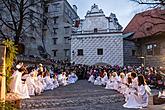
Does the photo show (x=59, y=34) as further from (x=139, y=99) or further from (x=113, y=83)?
(x=139, y=99)

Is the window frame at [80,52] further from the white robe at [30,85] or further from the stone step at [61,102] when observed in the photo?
the stone step at [61,102]

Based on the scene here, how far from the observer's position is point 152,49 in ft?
Answer: 130

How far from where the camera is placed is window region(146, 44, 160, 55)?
38688 mm

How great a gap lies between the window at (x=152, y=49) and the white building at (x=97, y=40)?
229 inches

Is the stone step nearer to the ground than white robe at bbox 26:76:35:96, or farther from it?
nearer to the ground

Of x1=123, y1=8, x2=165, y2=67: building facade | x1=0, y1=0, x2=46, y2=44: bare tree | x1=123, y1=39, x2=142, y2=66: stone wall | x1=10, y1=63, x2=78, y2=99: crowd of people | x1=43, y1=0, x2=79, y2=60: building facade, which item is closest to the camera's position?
x1=10, y1=63, x2=78, y2=99: crowd of people

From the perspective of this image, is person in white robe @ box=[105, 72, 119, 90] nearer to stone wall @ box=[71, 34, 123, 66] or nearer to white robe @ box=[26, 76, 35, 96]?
white robe @ box=[26, 76, 35, 96]

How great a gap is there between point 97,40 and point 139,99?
33.2m

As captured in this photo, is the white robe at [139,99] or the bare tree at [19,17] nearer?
the white robe at [139,99]

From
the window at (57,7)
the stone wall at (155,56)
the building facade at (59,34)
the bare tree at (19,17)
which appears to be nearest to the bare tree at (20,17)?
the bare tree at (19,17)

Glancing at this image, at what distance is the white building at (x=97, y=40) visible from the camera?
45.8 meters

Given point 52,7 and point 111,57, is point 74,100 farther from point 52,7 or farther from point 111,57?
point 52,7

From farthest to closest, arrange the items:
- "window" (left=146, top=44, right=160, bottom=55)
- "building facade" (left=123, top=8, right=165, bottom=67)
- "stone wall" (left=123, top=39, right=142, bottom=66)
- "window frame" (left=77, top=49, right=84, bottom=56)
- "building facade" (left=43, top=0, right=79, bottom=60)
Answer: "building facade" (left=43, top=0, right=79, bottom=60), "window frame" (left=77, top=49, right=84, bottom=56), "stone wall" (left=123, top=39, right=142, bottom=66), "window" (left=146, top=44, right=160, bottom=55), "building facade" (left=123, top=8, right=165, bottom=67)

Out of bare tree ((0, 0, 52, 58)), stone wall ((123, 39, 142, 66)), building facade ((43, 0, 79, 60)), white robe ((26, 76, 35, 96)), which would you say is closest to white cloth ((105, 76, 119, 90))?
white robe ((26, 76, 35, 96))
